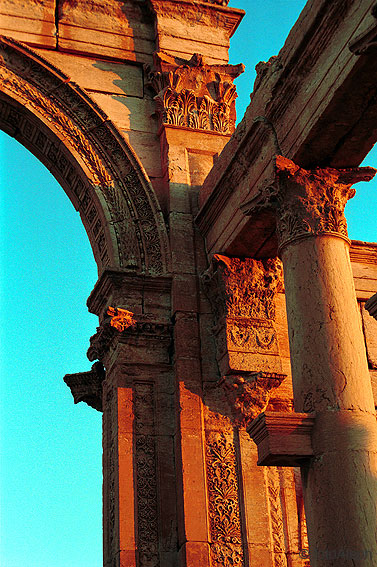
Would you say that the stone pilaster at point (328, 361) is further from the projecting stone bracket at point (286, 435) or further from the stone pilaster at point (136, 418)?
the stone pilaster at point (136, 418)

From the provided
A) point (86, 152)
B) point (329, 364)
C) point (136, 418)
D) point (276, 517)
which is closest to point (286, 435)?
point (329, 364)

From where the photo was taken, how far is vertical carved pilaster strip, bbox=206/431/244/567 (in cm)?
978

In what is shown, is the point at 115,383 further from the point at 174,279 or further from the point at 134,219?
the point at 134,219

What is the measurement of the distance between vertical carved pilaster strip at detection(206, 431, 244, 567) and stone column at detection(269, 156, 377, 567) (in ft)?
7.22

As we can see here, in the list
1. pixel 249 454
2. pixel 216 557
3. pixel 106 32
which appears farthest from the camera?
pixel 106 32

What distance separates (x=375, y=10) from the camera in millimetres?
7203

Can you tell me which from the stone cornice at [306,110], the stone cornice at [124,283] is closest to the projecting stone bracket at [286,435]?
the stone cornice at [306,110]

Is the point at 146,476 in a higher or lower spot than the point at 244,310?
lower

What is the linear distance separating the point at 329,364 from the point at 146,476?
130 inches

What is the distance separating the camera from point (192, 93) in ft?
41.1

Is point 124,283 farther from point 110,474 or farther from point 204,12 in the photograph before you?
point 204,12

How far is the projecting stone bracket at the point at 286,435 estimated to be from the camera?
7789 millimetres

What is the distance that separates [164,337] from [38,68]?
444cm

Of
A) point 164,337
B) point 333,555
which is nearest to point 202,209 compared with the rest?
point 164,337
